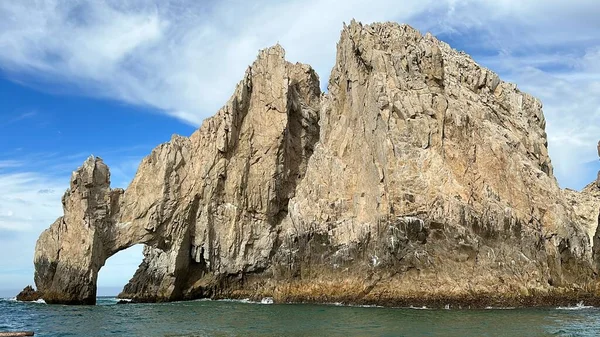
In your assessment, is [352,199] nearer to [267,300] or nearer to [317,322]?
[267,300]

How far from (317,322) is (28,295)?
34.8 metres

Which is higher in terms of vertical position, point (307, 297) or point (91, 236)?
point (91, 236)

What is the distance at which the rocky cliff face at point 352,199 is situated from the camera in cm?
3600

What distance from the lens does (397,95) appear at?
1607 inches

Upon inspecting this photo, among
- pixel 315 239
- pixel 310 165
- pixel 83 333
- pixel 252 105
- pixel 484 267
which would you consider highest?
pixel 252 105

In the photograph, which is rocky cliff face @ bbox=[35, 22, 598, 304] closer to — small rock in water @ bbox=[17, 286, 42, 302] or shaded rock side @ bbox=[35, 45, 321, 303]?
shaded rock side @ bbox=[35, 45, 321, 303]

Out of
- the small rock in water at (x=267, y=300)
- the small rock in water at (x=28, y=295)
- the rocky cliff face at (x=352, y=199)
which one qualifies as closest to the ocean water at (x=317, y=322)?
the rocky cliff face at (x=352, y=199)

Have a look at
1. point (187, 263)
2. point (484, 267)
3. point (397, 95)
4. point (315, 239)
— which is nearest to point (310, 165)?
point (315, 239)

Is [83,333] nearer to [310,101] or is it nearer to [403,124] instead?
[403,124]

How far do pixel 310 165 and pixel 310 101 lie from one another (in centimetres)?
1310

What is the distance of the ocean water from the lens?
23.4m

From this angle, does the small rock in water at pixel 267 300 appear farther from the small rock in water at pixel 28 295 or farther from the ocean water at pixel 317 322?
the small rock in water at pixel 28 295

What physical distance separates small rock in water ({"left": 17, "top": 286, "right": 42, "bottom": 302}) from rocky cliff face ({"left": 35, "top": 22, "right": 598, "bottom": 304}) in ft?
7.11

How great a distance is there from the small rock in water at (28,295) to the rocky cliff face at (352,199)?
2.17 meters
